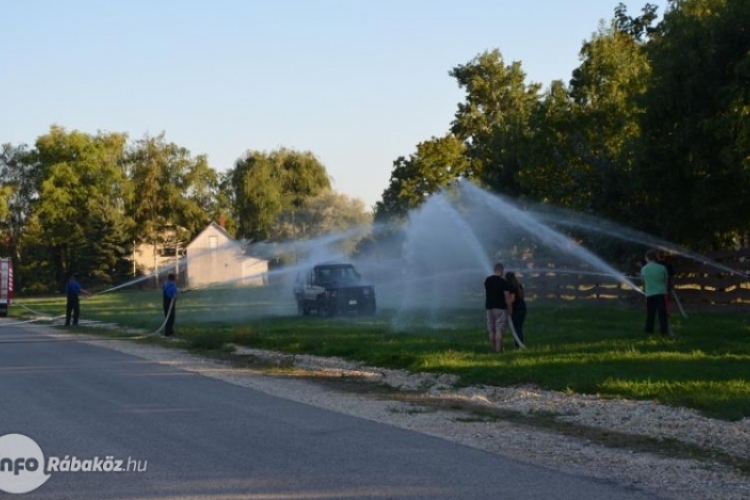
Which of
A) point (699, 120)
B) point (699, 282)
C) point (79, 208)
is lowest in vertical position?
point (699, 282)

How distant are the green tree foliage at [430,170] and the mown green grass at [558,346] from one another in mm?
22352

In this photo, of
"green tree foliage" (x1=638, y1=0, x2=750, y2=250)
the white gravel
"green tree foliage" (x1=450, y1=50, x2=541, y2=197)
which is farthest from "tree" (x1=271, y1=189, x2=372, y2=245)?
the white gravel

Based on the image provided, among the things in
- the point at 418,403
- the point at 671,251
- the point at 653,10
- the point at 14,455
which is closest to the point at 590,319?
the point at 671,251

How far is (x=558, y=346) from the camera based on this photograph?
773 inches

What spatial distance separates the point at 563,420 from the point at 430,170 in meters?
45.7

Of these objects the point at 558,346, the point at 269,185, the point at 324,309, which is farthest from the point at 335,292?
the point at 269,185

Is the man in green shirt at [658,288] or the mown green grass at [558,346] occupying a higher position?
the man in green shirt at [658,288]

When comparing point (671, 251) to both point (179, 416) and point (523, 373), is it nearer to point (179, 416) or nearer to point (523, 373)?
point (523, 373)

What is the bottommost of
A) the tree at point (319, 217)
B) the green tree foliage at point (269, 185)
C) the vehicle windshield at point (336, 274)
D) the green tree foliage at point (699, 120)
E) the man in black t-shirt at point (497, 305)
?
the man in black t-shirt at point (497, 305)

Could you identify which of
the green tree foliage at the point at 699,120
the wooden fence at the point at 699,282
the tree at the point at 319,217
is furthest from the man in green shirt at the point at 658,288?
the tree at the point at 319,217

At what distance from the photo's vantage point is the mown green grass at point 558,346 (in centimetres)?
1449

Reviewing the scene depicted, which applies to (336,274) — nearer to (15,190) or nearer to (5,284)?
(5,284)

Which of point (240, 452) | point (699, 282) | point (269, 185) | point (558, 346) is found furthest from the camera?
point (269, 185)

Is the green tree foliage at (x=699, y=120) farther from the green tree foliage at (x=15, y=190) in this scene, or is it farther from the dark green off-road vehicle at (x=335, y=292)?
the green tree foliage at (x=15, y=190)
